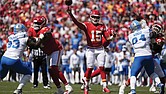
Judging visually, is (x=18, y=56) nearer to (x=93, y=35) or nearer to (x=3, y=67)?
(x=3, y=67)

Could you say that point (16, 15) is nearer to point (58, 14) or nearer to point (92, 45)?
point (58, 14)

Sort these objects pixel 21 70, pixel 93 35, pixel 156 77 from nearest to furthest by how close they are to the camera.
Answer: pixel 21 70 → pixel 156 77 → pixel 93 35

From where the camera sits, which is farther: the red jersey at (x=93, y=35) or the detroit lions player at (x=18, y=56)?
the red jersey at (x=93, y=35)

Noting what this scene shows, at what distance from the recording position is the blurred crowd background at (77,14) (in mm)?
25328

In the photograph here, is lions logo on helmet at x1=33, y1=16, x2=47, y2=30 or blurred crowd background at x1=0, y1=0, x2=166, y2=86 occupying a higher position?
blurred crowd background at x1=0, y1=0, x2=166, y2=86

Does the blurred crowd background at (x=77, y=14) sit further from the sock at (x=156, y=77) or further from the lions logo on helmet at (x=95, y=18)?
the sock at (x=156, y=77)

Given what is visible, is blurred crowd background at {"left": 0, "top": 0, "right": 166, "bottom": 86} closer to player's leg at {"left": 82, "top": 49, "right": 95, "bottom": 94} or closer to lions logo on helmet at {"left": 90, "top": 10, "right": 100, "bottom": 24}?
lions logo on helmet at {"left": 90, "top": 10, "right": 100, "bottom": 24}

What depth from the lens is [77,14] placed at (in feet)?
95.9

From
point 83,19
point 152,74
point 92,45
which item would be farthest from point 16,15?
point 152,74

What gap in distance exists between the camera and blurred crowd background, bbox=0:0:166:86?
25328 mm

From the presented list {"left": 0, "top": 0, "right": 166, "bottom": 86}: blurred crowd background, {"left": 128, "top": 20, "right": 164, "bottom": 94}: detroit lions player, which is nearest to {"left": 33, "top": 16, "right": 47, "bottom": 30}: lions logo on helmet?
{"left": 128, "top": 20, "right": 164, "bottom": 94}: detroit lions player

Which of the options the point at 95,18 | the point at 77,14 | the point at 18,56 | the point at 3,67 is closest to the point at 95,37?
the point at 95,18

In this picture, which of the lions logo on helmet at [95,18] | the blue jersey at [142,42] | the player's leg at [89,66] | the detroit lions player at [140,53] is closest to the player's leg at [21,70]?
the player's leg at [89,66]

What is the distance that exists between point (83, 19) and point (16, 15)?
3.66 m
